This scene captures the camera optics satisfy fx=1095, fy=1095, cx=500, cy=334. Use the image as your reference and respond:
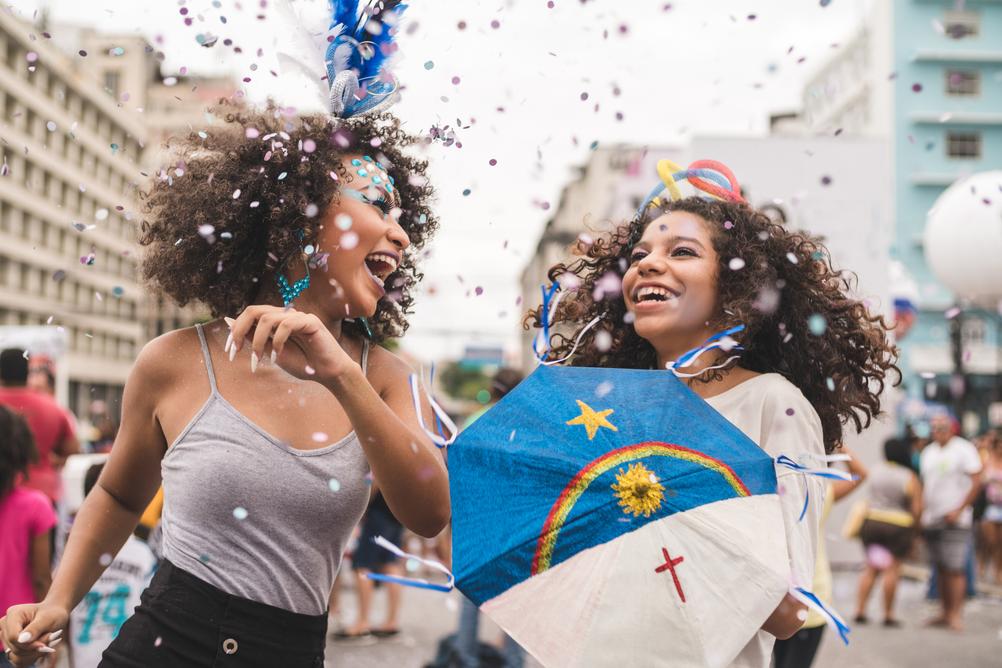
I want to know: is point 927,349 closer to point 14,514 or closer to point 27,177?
point 27,177

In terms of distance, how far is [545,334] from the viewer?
2287 millimetres

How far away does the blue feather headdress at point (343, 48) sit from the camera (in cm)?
240

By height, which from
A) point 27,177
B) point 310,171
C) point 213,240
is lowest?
point 213,240

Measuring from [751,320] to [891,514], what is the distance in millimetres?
8082

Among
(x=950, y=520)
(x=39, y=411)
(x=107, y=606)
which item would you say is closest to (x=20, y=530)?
(x=107, y=606)

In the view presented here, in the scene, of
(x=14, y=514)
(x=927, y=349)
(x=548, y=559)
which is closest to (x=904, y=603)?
(x=14, y=514)

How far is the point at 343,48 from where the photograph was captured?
2395 mm

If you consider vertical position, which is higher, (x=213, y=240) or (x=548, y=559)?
(x=213, y=240)

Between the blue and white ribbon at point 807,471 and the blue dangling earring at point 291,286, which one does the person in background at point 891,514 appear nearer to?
the blue and white ribbon at point 807,471

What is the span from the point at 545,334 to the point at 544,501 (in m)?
0.38

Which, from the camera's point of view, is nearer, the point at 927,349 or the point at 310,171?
the point at 310,171

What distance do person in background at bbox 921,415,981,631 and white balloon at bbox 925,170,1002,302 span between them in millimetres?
3187

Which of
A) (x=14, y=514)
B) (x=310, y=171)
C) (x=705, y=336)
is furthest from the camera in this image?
(x=14, y=514)

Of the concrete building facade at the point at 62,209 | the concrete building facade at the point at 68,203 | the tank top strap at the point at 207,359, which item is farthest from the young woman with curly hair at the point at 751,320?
the concrete building facade at the point at 62,209
